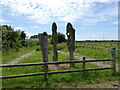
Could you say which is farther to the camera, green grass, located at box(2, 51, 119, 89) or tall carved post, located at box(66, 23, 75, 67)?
tall carved post, located at box(66, 23, 75, 67)

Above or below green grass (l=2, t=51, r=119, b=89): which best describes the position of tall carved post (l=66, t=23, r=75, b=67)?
above

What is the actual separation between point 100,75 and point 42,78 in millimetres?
2876

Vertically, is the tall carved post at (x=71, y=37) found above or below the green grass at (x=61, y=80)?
above

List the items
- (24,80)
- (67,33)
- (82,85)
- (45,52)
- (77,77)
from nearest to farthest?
(82,85) → (24,80) → (77,77) → (45,52) → (67,33)

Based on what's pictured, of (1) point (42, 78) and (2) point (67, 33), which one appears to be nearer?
(1) point (42, 78)

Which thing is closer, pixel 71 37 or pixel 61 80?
pixel 61 80

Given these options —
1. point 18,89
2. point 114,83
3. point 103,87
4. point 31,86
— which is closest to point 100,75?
point 114,83

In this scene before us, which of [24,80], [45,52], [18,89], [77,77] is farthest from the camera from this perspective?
[45,52]

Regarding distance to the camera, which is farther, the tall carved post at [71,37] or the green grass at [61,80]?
the tall carved post at [71,37]

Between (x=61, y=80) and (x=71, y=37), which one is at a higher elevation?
(x=71, y=37)

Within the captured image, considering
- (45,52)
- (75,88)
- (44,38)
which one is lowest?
(75,88)

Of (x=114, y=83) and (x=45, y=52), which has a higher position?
(x=45, y=52)

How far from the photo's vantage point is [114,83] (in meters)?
6.16

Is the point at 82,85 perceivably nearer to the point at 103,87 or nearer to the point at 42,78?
the point at 103,87
